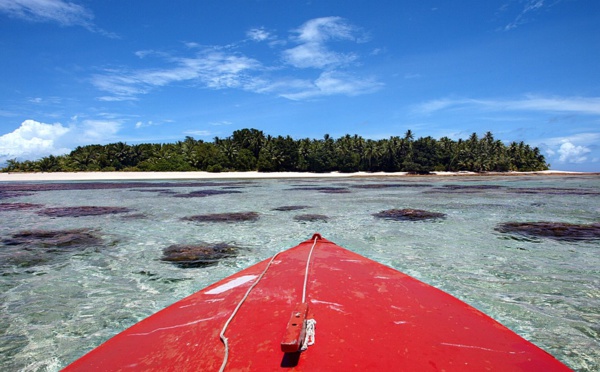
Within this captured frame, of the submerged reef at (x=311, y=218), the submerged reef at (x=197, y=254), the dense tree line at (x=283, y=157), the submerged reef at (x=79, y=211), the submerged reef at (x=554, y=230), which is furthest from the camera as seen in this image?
the dense tree line at (x=283, y=157)

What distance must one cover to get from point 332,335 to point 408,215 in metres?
13.1

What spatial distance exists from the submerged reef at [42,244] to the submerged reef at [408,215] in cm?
1123

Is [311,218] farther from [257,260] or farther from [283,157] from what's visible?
[283,157]

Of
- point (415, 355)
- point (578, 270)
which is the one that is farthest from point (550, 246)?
point (415, 355)

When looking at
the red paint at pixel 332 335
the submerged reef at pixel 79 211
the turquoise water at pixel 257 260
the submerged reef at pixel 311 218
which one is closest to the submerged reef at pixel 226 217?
the turquoise water at pixel 257 260

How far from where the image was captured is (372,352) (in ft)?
7.96

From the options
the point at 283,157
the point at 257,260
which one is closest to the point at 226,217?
the point at 257,260

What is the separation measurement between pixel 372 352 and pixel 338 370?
38 cm

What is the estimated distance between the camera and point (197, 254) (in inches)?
338

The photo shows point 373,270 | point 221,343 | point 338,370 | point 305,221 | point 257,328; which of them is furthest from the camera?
point 305,221

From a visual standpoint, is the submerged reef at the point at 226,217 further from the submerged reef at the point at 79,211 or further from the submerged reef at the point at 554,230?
the submerged reef at the point at 554,230

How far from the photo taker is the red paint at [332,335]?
92.1 inches

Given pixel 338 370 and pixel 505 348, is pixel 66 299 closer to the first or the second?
pixel 338 370

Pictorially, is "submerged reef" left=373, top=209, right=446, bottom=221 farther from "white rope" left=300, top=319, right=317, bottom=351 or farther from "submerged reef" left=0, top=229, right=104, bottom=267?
"white rope" left=300, top=319, right=317, bottom=351
